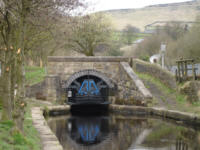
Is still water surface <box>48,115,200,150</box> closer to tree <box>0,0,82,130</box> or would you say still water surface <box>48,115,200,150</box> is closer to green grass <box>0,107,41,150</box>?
tree <box>0,0,82,130</box>

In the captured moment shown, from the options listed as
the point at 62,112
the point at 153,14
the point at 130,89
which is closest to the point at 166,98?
the point at 130,89

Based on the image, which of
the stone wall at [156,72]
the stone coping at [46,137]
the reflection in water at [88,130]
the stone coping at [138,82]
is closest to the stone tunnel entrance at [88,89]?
the stone coping at [138,82]

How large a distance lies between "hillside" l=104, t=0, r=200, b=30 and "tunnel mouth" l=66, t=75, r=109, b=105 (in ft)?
261

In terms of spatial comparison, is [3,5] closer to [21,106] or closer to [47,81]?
[21,106]

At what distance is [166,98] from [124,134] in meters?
5.82

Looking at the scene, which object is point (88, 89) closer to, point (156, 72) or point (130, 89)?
point (130, 89)

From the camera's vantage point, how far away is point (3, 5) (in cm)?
862

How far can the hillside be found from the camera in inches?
4080

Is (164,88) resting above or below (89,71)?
below

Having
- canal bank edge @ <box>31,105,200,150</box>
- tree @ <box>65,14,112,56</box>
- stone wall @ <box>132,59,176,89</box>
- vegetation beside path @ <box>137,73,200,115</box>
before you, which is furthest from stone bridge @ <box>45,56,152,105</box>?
tree @ <box>65,14,112,56</box>

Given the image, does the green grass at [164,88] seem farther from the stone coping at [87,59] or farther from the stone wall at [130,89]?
the stone coping at [87,59]

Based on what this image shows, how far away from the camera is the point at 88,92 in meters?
19.9

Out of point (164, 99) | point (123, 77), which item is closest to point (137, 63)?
point (123, 77)

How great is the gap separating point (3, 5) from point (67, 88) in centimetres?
1136
